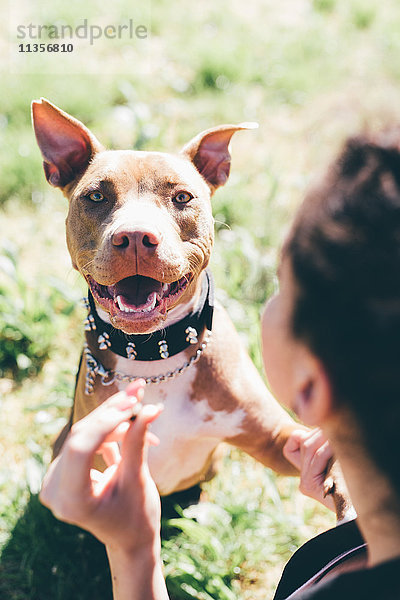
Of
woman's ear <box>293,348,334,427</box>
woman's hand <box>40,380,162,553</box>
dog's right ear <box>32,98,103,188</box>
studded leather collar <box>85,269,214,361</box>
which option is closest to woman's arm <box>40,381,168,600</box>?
woman's hand <box>40,380,162,553</box>

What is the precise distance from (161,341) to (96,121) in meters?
3.83

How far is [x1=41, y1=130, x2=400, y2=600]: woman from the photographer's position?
1.13 m

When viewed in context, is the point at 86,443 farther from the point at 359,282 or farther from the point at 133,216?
the point at 133,216

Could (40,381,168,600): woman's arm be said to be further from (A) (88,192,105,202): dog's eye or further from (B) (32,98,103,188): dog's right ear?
(B) (32,98,103,188): dog's right ear

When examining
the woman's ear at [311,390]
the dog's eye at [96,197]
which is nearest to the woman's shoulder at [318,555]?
the woman's ear at [311,390]

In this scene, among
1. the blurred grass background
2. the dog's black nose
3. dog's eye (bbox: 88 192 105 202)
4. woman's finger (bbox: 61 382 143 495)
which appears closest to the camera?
woman's finger (bbox: 61 382 143 495)

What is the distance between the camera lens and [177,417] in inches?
98.5

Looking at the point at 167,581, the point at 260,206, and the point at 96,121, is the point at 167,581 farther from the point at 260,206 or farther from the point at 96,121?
the point at 96,121

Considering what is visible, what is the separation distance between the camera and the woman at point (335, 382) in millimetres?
1128

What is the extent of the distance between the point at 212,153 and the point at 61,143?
665 mm

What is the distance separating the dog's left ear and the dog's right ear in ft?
1.35

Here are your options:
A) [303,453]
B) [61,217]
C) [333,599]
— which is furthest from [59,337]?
[333,599]

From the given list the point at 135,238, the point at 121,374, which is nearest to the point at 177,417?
the point at 121,374

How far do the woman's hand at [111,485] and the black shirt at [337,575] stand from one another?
463 mm
